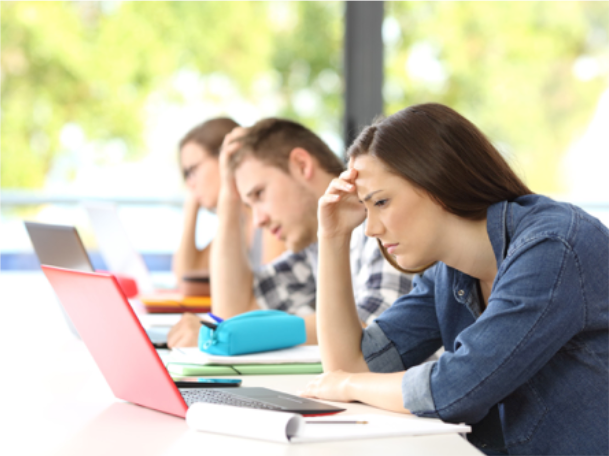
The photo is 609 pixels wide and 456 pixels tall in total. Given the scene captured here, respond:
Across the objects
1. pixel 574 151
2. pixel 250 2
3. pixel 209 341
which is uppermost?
pixel 250 2

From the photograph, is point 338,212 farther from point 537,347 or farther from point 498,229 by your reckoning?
point 537,347

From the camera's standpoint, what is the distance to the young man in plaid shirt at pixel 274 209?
1866mm

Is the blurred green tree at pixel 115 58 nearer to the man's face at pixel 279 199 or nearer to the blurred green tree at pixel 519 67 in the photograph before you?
the blurred green tree at pixel 519 67

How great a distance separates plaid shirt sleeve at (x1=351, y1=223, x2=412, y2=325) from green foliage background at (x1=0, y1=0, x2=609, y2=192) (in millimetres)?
2106

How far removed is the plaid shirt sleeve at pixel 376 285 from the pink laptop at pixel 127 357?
484 mm

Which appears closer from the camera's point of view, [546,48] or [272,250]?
[272,250]

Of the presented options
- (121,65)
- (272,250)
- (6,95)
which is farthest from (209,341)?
(6,95)

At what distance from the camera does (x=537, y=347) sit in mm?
874

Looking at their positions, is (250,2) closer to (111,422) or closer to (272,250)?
(272,250)

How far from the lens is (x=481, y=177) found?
104cm

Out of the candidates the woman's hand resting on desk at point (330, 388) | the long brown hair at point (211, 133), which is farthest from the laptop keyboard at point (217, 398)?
the long brown hair at point (211, 133)

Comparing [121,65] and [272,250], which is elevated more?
[121,65]

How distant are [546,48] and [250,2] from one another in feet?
5.87

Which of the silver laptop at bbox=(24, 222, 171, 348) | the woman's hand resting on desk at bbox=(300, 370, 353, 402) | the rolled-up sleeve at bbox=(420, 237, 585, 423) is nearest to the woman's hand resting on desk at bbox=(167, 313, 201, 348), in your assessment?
the silver laptop at bbox=(24, 222, 171, 348)
